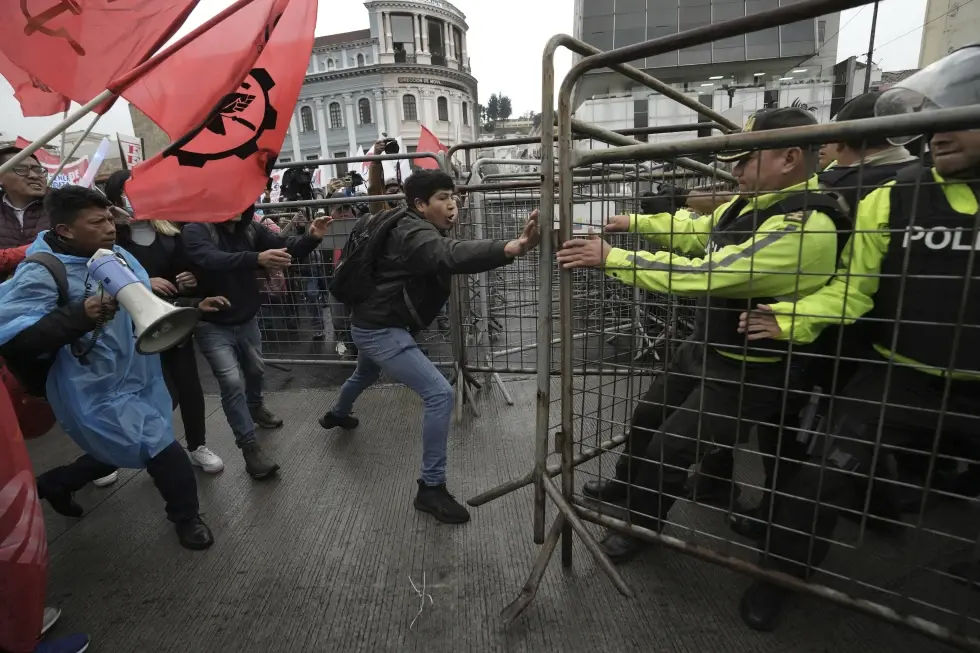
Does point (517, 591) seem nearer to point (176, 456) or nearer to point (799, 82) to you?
point (176, 456)

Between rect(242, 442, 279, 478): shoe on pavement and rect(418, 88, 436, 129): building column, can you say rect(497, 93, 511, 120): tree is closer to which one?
rect(418, 88, 436, 129): building column

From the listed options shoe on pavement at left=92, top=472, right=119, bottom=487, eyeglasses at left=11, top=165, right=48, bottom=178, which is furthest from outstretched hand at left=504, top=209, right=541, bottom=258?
eyeglasses at left=11, top=165, right=48, bottom=178

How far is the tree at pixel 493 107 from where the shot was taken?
111 m

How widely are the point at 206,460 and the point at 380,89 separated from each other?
54740 millimetres

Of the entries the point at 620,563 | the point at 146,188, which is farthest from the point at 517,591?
the point at 146,188

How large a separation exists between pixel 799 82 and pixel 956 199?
24.5m

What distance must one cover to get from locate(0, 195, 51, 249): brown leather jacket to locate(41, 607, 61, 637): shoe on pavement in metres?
3.03

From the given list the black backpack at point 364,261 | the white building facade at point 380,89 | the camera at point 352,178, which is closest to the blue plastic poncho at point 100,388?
the black backpack at point 364,261

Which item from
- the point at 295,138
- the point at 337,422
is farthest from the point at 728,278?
the point at 295,138

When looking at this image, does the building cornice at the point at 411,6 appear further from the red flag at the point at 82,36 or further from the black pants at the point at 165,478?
the black pants at the point at 165,478

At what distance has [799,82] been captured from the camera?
69.2ft

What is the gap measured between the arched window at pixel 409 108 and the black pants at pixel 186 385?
177 feet

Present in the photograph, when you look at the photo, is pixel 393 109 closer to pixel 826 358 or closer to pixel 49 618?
pixel 49 618

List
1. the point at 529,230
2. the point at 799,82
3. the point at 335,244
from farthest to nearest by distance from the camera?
the point at 799,82 → the point at 335,244 → the point at 529,230
